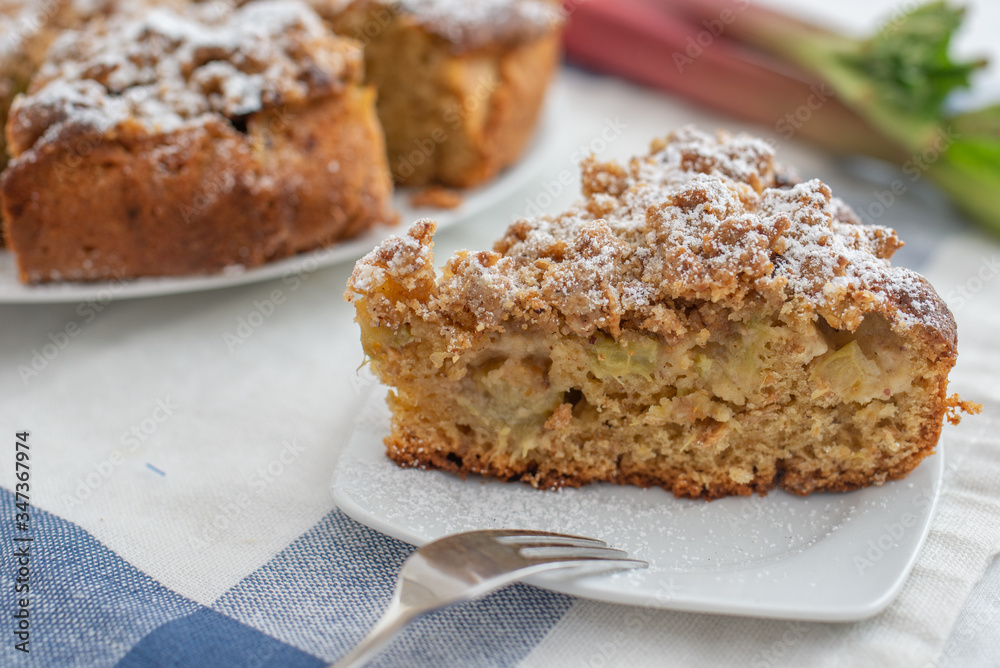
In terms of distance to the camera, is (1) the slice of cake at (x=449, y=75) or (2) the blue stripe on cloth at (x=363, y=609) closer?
(2) the blue stripe on cloth at (x=363, y=609)

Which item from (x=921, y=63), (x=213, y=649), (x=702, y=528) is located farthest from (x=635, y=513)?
(x=921, y=63)

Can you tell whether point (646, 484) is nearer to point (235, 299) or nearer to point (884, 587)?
point (884, 587)

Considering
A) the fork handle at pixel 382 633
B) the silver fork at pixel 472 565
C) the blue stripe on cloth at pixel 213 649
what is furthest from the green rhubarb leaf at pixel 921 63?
the blue stripe on cloth at pixel 213 649

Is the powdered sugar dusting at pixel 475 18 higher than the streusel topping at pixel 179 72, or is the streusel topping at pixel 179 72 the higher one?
the powdered sugar dusting at pixel 475 18

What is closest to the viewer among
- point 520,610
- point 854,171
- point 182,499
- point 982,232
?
point 520,610

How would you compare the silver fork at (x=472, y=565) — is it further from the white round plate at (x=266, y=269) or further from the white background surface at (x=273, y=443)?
the white round plate at (x=266, y=269)

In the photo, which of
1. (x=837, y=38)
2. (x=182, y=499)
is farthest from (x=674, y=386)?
(x=837, y=38)

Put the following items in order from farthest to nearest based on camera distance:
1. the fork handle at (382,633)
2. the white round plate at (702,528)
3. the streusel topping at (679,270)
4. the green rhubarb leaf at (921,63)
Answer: the green rhubarb leaf at (921,63), the streusel topping at (679,270), the white round plate at (702,528), the fork handle at (382,633)

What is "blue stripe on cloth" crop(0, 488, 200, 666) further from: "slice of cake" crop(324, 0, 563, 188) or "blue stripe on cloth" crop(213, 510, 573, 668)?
"slice of cake" crop(324, 0, 563, 188)
